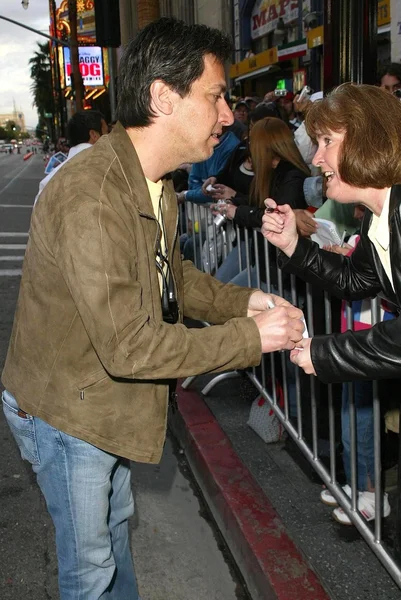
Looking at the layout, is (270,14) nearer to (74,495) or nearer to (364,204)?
(364,204)

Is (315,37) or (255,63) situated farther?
(255,63)

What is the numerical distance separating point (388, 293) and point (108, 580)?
141 cm

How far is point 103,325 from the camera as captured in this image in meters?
1.92

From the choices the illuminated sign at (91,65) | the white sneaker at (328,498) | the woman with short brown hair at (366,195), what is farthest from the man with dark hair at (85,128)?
the illuminated sign at (91,65)

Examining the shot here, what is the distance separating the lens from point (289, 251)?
115 inches

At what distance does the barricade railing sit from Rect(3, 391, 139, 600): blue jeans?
1.13 metres

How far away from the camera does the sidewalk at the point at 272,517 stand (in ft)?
9.66

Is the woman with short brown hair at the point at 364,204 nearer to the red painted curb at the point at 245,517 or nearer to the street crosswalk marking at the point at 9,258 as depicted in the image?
the red painted curb at the point at 245,517

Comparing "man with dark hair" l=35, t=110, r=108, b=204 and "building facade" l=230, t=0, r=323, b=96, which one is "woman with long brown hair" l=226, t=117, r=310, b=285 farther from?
"building facade" l=230, t=0, r=323, b=96

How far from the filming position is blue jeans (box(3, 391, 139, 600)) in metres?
2.24

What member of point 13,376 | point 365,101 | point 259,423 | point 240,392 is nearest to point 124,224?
point 13,376

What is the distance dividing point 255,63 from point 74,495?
659 inches

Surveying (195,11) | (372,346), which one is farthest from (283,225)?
(195,11)

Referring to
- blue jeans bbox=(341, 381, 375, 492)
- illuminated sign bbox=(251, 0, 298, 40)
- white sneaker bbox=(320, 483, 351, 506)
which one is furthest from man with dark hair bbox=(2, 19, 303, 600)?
illuminated sign bbox=(251, 0, 298, 40)
